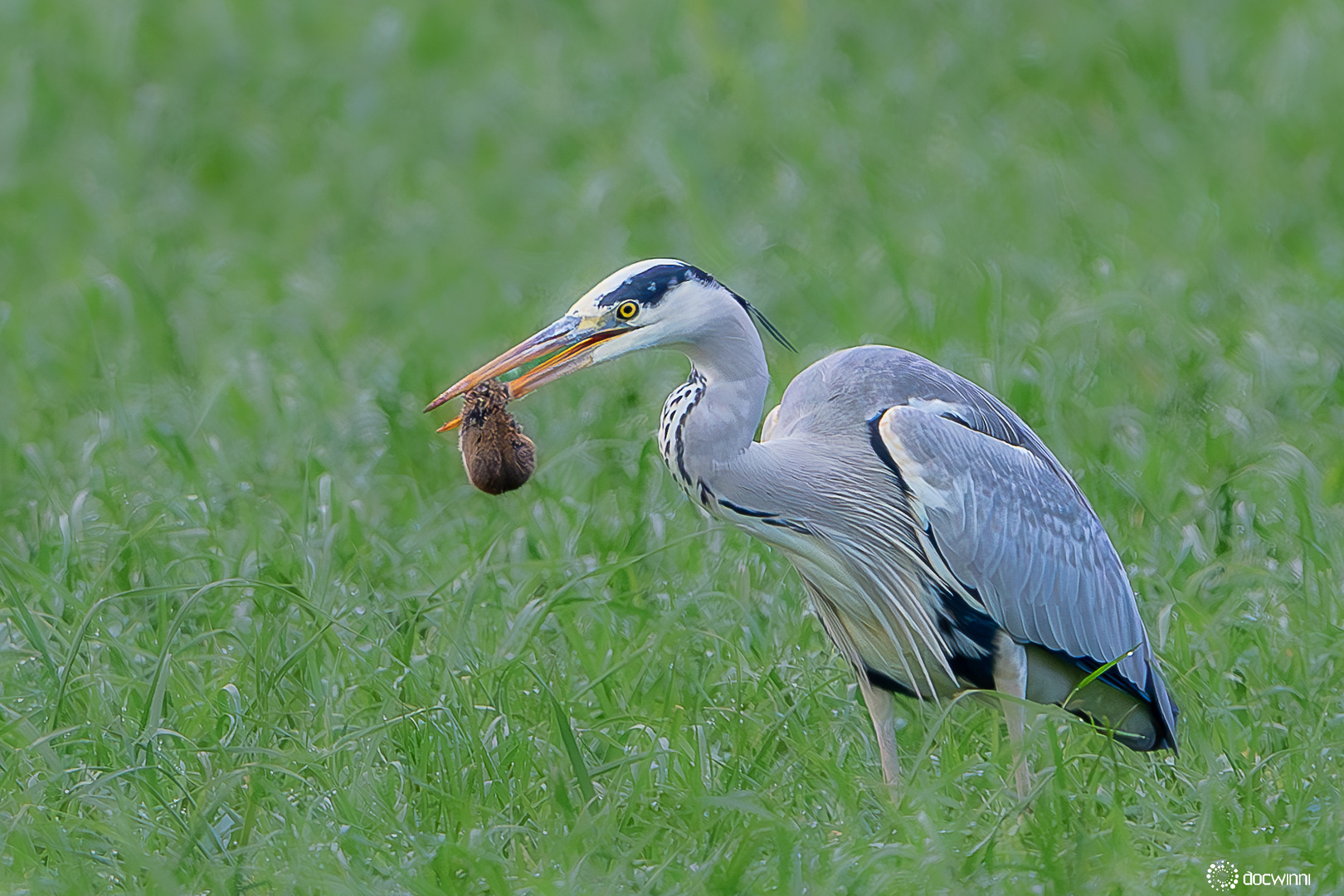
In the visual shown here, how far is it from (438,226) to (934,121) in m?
2.51

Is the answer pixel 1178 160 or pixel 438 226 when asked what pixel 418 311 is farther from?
pixel 1178 160

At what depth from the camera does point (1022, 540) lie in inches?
170

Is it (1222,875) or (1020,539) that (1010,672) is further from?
(1222,875)

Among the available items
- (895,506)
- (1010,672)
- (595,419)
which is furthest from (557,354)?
(595,419)

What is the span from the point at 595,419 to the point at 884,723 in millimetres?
2373

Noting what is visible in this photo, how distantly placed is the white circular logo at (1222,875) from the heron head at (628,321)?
147cm

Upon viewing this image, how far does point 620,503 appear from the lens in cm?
561

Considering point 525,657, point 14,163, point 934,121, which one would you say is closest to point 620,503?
point 525,657

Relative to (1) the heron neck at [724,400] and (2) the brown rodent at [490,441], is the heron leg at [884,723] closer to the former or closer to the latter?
(1) the heron neck at [724,400]

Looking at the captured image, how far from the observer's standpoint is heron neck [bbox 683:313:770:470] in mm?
3867

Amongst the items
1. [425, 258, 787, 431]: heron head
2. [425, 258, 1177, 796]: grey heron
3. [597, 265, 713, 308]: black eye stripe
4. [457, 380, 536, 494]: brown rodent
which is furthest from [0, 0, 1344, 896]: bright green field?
[597, 265, 713, 308]: black eye stripe

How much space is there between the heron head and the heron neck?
0.15 ft

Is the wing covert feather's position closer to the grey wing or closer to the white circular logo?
the grey wing

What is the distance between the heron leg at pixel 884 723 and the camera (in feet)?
13.4
